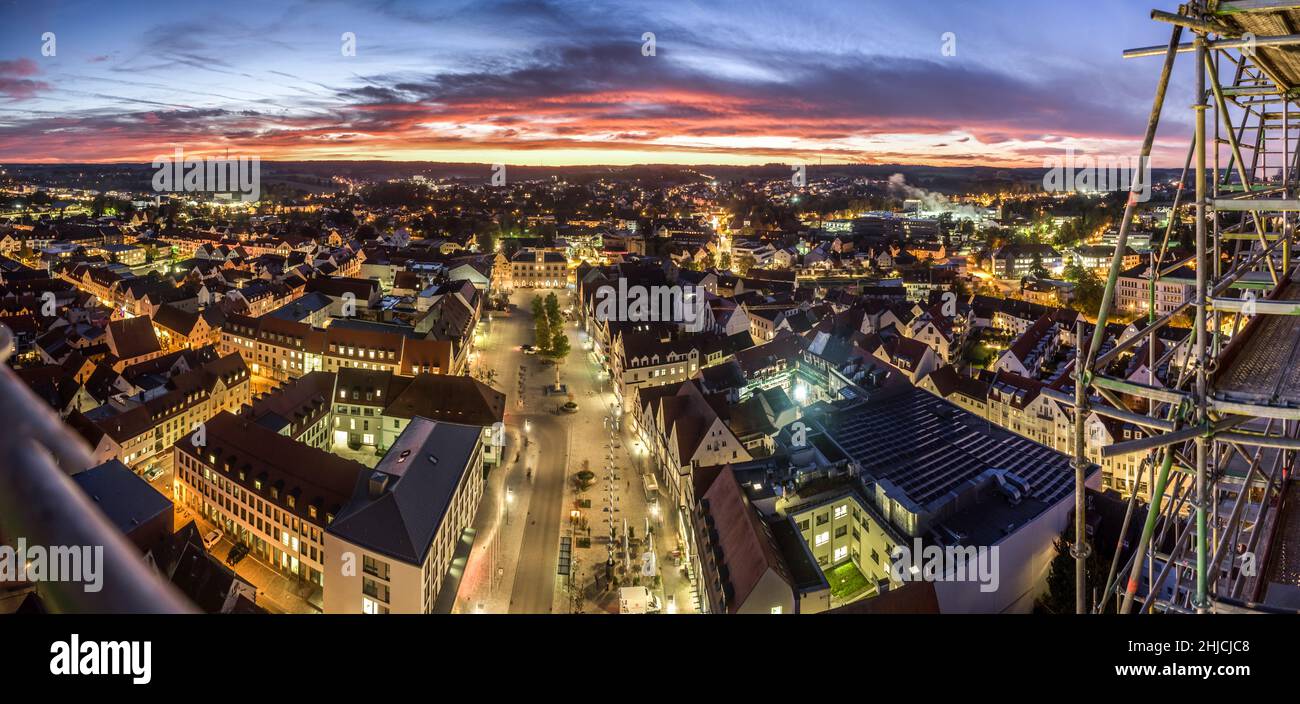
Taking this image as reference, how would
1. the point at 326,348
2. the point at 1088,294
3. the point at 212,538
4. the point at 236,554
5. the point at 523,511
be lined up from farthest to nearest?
the point at 1088,294 < the point at 326,348 < the point at 523,511 < the point at 212,538 < the point at 236,554

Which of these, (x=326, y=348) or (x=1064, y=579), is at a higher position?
(x=326, y=348)

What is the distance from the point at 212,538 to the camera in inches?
514

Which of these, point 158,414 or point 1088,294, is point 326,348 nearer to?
point 158,414

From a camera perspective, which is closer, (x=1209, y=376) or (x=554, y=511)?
(x=1209, y=376)

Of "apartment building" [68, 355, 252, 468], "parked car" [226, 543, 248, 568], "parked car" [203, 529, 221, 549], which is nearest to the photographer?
"parked car" [226, 543, 248, 568]

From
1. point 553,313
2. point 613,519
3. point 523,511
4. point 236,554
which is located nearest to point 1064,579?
point 613,519

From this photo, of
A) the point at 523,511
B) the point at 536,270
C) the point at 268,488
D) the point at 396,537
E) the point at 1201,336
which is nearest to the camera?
the point at 1201,336

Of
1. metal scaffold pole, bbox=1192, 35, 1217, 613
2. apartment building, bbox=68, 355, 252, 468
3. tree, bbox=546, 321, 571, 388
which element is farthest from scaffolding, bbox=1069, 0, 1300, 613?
tree, bbox=546, 321, 571, 388

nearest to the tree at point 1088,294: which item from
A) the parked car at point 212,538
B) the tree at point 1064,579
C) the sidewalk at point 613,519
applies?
the sidewalk at point 613,519

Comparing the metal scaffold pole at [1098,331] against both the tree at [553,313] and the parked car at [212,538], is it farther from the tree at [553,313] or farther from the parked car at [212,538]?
the tree at [553,313]

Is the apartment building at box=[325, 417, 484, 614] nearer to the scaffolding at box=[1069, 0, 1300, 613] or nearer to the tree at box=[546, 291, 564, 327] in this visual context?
the scaffolding at box=[1069, 0, 1300, 613]

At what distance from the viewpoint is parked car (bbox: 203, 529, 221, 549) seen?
12.9 meters
